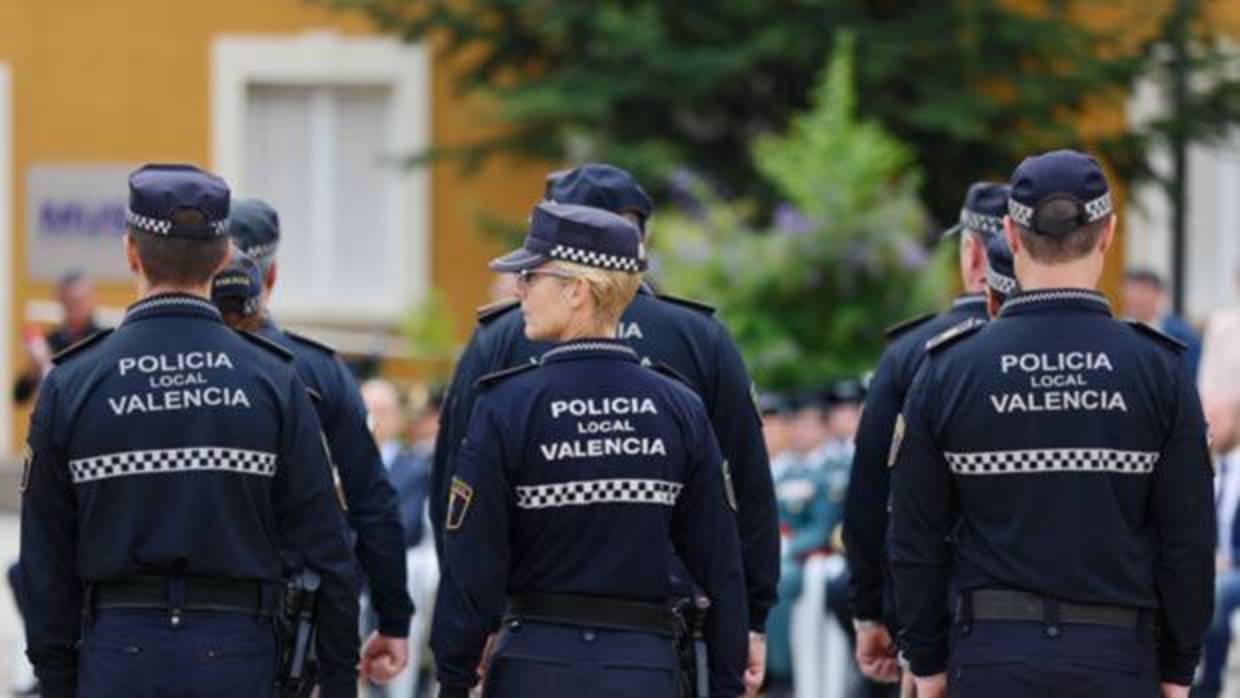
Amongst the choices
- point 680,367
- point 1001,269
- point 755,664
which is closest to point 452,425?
point 680,367

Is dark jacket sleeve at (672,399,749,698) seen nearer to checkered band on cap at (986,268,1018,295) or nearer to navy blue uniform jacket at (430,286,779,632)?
navy blue uniform jacket at (430,286,779,632)

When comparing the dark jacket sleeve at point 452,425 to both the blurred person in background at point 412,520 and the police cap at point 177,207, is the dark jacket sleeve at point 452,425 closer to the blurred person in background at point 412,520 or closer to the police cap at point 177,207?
the police cap at point 177,207

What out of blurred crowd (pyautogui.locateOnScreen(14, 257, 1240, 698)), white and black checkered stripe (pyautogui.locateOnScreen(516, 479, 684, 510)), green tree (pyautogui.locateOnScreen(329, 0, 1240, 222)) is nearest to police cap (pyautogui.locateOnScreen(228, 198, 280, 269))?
white and black checkered stripe (pyautogui.locateOnScreen(516, 479, 684, 510))

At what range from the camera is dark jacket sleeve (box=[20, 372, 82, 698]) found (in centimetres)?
734

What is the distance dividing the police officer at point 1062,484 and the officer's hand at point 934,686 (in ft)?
0.40

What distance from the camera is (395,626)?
8.65 metres

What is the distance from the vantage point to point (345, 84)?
24594mm

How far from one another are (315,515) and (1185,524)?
208 cm

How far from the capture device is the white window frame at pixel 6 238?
2441 cm

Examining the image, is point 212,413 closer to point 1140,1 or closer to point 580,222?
point 580,222

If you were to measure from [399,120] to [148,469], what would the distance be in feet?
56.9

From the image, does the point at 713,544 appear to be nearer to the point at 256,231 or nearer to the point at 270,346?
the point at 270,346

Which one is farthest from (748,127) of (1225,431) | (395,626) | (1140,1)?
(395,626)

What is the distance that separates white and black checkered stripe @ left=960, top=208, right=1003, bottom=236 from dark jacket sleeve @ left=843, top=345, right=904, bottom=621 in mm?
444
